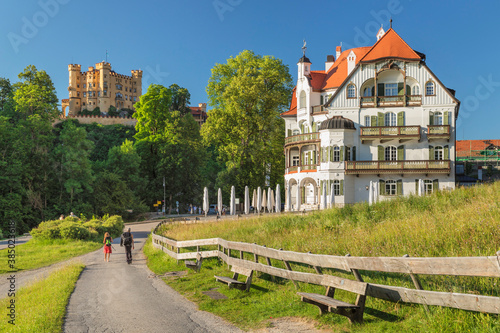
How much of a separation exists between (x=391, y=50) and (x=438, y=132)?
9.04 meters

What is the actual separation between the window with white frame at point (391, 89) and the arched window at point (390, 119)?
→ 2002 mm

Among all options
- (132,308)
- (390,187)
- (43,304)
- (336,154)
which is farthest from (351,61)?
(43,304)

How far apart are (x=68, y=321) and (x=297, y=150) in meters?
44.9

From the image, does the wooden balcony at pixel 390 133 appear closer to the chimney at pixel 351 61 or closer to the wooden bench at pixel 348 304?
the chimney at pixel 351 61

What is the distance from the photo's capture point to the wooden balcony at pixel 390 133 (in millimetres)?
44656

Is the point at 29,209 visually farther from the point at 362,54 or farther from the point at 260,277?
the point at 260,277

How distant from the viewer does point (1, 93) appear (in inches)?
3201

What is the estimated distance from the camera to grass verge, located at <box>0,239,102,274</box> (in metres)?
22.7

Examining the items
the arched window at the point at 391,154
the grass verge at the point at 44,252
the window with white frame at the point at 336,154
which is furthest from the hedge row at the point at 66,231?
the arched window at the point at 391,154

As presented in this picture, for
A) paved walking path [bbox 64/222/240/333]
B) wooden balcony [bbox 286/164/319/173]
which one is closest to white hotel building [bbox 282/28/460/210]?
wooden balcony [bbox 286/164/319/173]

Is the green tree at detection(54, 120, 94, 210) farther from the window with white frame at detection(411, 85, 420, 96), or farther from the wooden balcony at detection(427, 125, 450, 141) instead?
the wooden balcony at detection(427, 125, 450, 141)

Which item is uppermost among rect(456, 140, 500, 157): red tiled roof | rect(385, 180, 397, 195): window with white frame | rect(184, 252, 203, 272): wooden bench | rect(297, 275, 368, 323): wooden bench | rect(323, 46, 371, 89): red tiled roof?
rect(323, 46, 371, 89): red tiled roof

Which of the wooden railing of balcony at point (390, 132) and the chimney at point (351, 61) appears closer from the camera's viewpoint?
the wooden railing of balcony at point (390, 132)

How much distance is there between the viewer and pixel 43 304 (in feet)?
37.0
